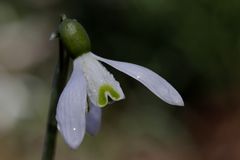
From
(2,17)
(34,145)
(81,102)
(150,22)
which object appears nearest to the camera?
(81,102)

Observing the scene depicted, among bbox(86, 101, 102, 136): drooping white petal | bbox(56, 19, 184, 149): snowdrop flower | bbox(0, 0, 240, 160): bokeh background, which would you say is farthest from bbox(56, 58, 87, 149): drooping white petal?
bbox(0, 0, 240, 160): bokeh background

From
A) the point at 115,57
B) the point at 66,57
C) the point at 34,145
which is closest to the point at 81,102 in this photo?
the point at 66,57

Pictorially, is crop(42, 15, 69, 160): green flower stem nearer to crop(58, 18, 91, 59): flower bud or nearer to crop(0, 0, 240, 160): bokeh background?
crop(58, 18, 91, 59): flower bud

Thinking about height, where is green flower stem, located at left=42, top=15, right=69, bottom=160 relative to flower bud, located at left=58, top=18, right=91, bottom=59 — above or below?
below

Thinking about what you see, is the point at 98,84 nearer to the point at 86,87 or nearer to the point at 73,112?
the point at 86,87

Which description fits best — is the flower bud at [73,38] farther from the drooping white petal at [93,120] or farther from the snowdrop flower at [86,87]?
the drooping white petal at [93,120]

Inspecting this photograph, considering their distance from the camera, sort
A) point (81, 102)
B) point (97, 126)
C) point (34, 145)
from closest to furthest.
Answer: point (81, 102), point (97, 126), point (34, 145)

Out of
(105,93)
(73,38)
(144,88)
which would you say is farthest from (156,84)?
(144,88)

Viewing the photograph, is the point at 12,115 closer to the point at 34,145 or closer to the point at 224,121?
the point at 34,145

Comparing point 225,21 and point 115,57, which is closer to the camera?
point 225,21
